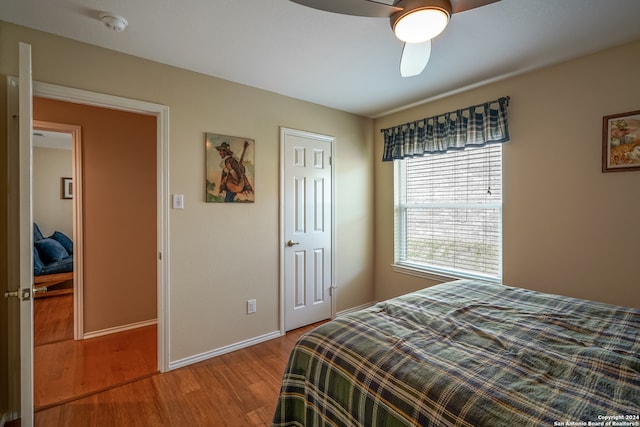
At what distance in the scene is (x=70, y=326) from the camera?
3.14 m

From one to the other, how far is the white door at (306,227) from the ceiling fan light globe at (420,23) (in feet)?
5.54

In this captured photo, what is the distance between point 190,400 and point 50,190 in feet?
16.9

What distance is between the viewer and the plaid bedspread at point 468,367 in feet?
2.77

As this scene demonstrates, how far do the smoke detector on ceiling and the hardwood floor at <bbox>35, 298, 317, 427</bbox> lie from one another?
2351mm

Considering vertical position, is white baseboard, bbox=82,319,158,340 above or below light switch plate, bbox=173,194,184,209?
below

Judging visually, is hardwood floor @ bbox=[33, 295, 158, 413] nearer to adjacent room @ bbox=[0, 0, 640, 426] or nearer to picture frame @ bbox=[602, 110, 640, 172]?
adjacent room @ bbox=[0, 0, 640, 426]

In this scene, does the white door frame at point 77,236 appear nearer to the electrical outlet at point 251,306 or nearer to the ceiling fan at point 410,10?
the electrical outlet at point 251,306

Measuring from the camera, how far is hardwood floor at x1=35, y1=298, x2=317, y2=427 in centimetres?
180

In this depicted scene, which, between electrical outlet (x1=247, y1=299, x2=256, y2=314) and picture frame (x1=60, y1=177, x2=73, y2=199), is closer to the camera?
electrical outlet (x1=247, y1=299, x2=256, y2=314)

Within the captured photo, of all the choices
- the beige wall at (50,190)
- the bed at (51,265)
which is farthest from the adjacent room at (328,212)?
the beige wall at (50,190)

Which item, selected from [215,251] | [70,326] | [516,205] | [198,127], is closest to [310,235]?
[215,251]

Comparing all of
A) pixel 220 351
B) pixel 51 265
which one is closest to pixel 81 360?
pixel 220 351

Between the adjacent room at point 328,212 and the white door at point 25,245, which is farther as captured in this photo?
the white door at point 25,245


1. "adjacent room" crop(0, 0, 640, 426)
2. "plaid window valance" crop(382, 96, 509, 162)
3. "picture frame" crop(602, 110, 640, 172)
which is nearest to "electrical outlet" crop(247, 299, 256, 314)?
"adjacent room" crop(0, 0, 640, 426)
